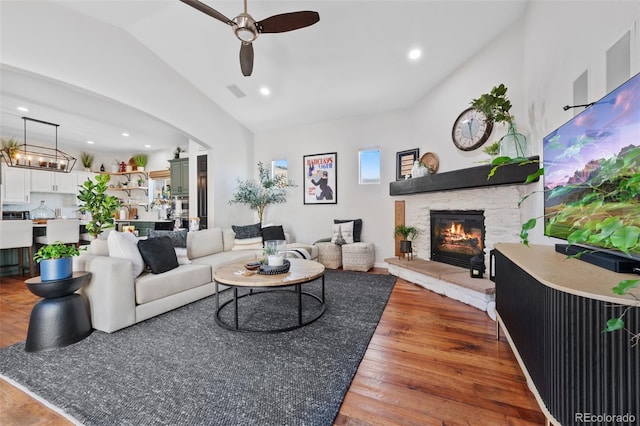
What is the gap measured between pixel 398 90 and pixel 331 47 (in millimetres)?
1343

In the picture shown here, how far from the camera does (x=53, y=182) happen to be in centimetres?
578

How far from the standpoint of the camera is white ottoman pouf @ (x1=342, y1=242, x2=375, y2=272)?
4.37 meters

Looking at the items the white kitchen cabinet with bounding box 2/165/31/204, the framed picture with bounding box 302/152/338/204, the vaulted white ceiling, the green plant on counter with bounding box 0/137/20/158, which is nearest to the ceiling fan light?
the vaulted white ceiling

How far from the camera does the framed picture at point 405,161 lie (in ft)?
14.1

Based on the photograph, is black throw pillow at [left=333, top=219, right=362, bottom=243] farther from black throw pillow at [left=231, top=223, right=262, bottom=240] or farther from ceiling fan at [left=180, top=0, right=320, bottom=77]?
ceiling fan at [left=180, top=0, right=320, bottom=77]

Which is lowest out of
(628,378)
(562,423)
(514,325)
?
(562,423)

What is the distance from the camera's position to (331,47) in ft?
10.6

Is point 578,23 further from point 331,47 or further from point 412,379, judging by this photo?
point 412,379

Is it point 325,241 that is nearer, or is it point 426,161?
point 426,161

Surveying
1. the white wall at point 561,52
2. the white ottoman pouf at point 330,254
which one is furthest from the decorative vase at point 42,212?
the white wall at point 561,52

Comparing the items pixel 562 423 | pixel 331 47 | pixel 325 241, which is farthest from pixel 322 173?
pixel 562 423

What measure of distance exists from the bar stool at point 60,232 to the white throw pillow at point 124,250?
2.92 metres

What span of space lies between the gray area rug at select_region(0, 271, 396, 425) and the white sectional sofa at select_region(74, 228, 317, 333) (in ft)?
0.39

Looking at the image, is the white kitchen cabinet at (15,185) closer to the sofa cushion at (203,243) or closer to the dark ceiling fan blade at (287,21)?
the sofa cushion at (203,243)
